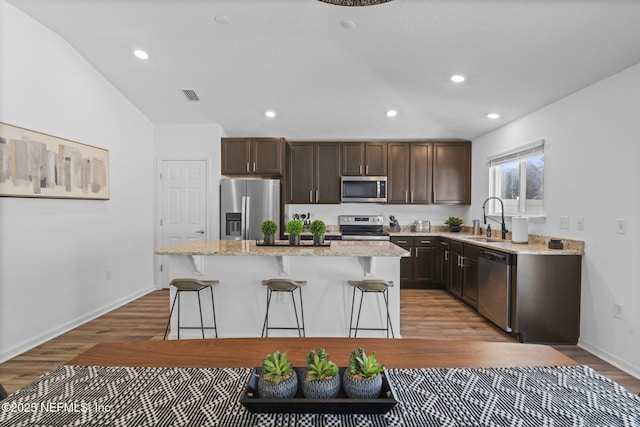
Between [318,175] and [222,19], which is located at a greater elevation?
[222,19]

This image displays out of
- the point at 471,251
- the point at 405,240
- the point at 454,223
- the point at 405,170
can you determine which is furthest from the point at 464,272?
the point at 405,170

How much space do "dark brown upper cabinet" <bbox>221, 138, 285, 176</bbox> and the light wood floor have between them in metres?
2.11

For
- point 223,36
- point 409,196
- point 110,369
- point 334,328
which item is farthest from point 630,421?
point 409,196

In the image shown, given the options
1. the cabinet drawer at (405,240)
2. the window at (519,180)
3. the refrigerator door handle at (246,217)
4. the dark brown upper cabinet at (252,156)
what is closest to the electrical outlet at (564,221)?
the window at (519,180)

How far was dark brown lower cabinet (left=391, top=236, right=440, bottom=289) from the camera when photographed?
523 cm

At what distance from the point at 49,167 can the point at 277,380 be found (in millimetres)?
3563

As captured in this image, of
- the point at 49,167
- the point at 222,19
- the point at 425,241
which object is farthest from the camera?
the point at 425,241

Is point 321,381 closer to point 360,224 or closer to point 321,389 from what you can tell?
point 321,389

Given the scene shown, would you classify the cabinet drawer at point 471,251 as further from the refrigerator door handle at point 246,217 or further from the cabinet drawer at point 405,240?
the refrigerator door handle at point 246,217

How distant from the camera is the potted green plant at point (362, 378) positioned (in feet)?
2.71

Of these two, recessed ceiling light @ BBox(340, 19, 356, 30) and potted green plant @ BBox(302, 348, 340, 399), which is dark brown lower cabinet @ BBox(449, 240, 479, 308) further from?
potted green plant @ BBox(302, 348, 340, 399)

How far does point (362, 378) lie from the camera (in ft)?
2.76

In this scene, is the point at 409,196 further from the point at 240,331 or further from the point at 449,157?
the point at 240,331

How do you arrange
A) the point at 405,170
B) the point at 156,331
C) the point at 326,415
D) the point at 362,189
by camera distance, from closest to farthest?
1. the point at 326,415
2. the point at 156,331
3. the point at 362,189
4. the point at 405,170
